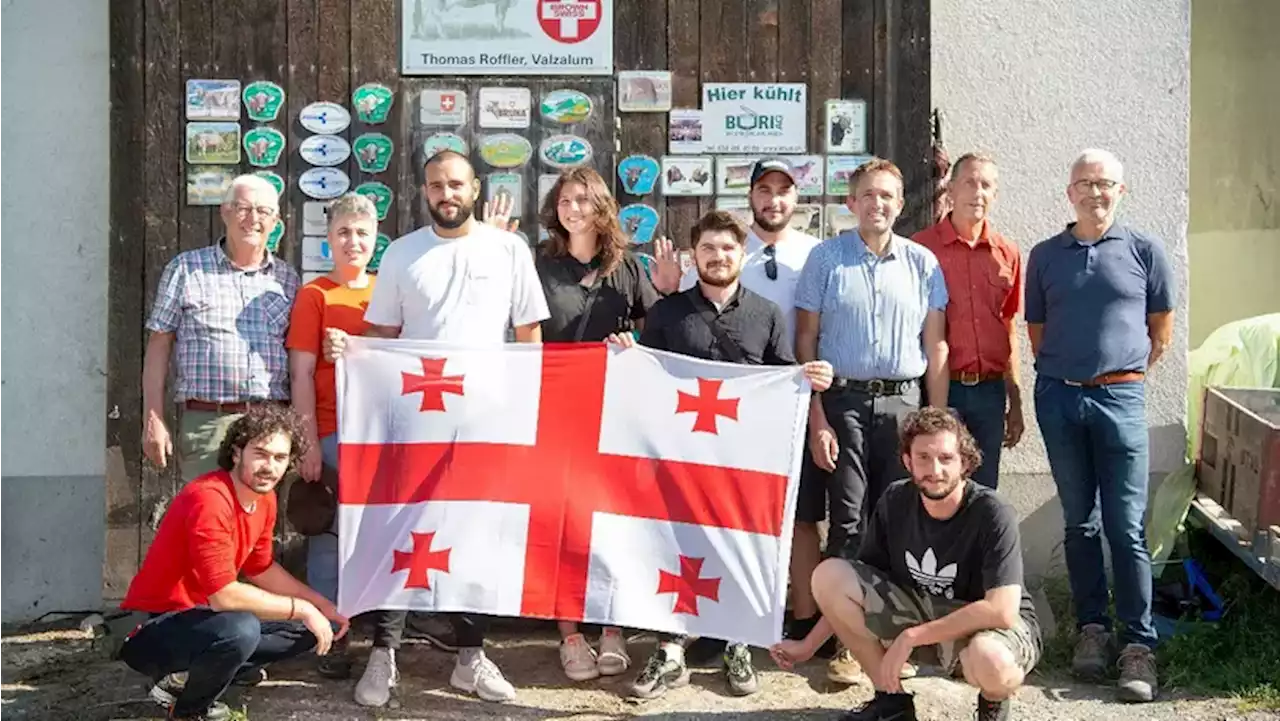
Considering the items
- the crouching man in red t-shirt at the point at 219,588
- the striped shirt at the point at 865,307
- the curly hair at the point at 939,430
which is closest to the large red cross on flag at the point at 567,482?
the striped shirt at the point at 865,307

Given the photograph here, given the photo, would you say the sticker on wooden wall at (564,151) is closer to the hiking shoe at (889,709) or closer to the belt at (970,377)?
the belt at (970,377)

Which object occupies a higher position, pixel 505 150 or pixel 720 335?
pixel 505 150

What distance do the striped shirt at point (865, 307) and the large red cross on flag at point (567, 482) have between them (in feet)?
0.91

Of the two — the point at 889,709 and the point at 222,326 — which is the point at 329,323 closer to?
the point at 222,326

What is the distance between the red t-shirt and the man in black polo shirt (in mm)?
1413

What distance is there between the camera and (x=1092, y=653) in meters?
5.05

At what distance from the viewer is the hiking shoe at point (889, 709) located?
14.6ft

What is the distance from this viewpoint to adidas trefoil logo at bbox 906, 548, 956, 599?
4418 mm

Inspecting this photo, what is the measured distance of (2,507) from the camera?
605 centimetres

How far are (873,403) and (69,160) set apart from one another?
3.66 metres

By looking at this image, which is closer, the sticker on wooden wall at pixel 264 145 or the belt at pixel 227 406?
the belt at pixel 227 406

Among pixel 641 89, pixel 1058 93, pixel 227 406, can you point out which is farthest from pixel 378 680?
pixel 1058 93

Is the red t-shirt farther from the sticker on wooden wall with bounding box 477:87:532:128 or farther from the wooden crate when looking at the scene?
the wooden crate

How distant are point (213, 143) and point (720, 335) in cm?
246
